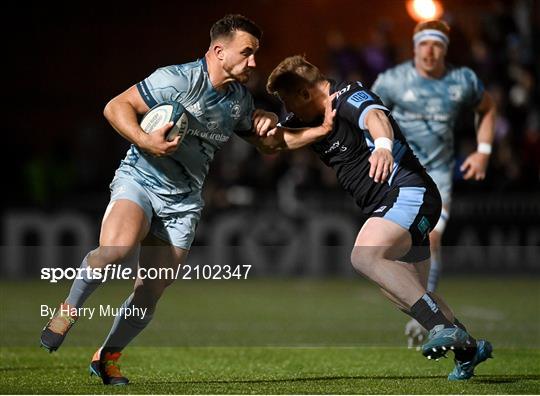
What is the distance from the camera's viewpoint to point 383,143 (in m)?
7.41

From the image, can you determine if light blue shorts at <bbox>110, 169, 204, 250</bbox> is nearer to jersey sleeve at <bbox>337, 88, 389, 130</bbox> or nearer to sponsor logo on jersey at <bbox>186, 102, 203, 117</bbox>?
sponsor logo on jersey at <bbox>186, 102, 203, 117</bbox>

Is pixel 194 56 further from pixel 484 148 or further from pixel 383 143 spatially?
pixel 383 143

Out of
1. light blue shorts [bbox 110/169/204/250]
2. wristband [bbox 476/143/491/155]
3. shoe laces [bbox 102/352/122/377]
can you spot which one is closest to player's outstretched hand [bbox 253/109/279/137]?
light blue shorts [bbox 110/169/204/250]

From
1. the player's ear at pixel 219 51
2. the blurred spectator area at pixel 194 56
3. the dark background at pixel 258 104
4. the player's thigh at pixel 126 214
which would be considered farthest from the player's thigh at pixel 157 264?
the blurred spectator area at pixel 194 56

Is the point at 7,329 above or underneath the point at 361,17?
underneath

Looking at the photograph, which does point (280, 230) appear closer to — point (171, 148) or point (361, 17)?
point (361, 17)

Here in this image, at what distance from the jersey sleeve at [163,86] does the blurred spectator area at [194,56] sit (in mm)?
10976

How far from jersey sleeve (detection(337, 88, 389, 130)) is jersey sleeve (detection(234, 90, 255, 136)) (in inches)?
28.4

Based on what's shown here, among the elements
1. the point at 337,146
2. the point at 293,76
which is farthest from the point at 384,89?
the point at 293,76

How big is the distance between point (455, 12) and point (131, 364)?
15.6 metres

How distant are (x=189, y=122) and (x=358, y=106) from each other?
1.18 m

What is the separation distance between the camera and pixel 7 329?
1182cm

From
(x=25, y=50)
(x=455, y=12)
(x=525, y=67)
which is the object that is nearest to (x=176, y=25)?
(x=25, y=50)

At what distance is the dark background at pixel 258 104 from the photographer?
1825 centimetres
